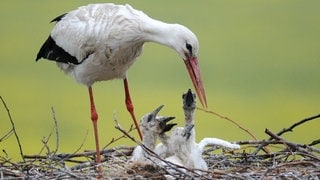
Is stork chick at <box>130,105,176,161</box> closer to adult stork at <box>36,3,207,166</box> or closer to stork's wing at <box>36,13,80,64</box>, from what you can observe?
adult stork at <box>36,3,207,166</box>

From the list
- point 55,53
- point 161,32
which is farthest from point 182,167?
point 55,53

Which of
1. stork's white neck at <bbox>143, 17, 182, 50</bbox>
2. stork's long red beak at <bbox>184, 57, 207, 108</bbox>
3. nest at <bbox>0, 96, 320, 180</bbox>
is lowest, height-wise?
nest at <bbox>0, 96, 320, 180</bbox>

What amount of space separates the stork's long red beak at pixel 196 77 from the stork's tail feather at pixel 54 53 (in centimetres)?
82

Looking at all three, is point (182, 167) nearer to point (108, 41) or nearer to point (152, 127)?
point (152, 127)

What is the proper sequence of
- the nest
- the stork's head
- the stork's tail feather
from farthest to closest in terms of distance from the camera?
the stork's tail feather → the stork's head → the nest

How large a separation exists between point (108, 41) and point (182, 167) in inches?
49.1

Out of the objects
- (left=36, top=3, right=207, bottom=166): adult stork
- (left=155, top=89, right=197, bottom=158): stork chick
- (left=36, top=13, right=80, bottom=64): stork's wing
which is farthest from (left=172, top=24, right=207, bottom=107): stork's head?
(left=36, top=13, right=80, bottom=64): stork's wing

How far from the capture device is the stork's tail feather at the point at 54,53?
6.60 m

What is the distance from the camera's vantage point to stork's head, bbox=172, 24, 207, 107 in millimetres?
5902

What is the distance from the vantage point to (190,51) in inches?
233

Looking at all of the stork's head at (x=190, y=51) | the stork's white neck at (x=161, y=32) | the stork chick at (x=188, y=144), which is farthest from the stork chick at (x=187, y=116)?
the stork's white neck at (x=161, y=32)

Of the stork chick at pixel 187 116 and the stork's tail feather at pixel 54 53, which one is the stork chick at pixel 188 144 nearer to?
the stork chick at pixel 187 116

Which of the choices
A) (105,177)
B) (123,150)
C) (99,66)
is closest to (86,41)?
(99,66)

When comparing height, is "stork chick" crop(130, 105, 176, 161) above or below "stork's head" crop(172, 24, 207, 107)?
below
